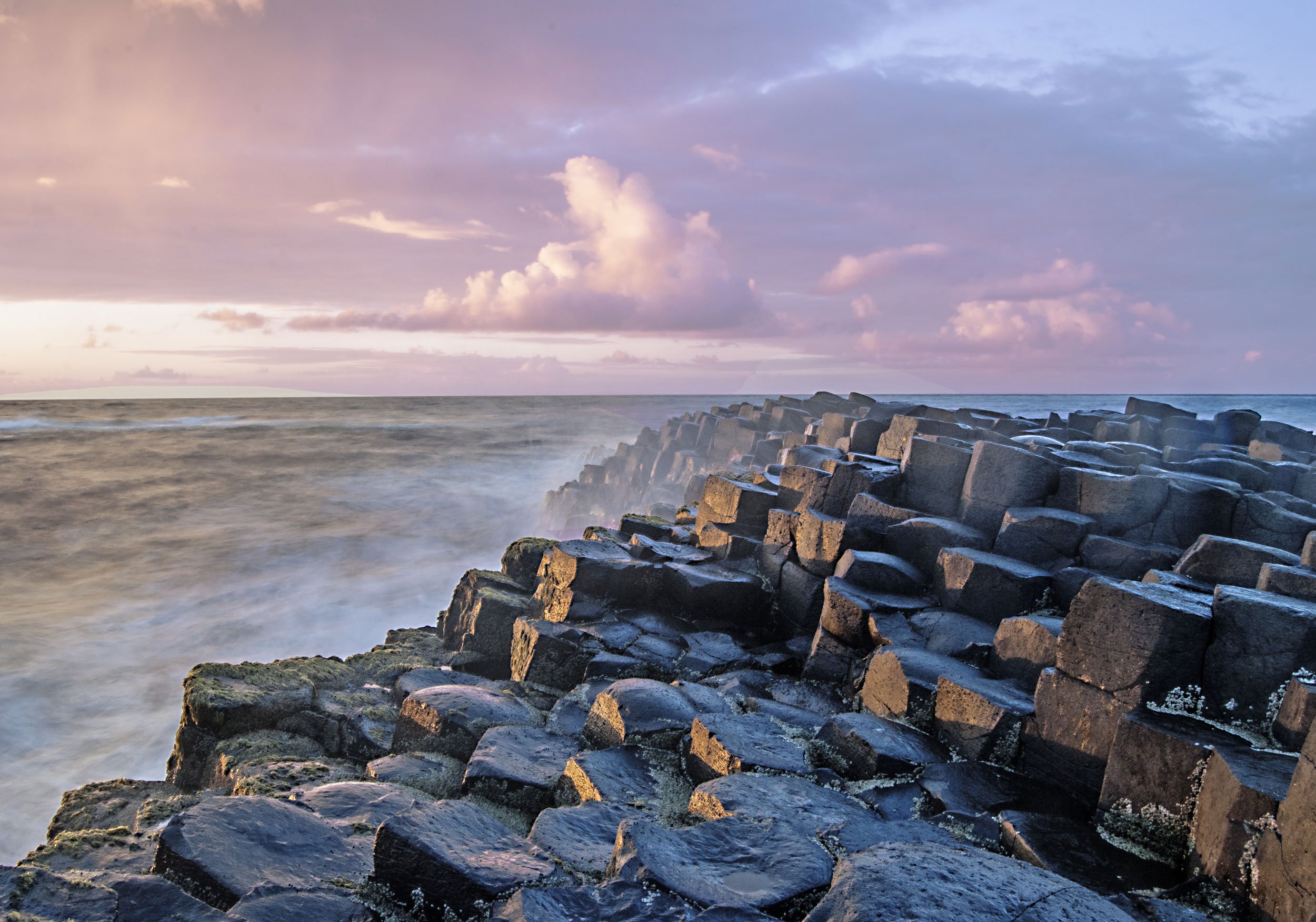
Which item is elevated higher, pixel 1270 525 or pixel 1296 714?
pixel 1270 525

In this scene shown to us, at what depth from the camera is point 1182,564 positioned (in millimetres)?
4383

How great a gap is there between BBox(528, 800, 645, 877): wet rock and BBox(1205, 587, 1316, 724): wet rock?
104 inches

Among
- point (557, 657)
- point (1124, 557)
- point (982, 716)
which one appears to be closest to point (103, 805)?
point (557, 657)

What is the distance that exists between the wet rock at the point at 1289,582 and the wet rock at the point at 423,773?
4205mm

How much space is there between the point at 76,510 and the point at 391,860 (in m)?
25.8

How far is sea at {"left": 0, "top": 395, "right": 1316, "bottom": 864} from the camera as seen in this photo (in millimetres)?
8484

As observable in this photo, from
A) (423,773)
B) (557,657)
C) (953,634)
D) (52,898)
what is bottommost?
(423,773)

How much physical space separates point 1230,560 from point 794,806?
3.12m

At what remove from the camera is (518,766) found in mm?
3613

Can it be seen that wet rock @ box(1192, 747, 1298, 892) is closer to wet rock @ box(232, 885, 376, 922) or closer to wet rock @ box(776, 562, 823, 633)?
wet rock @ box(232, 885, 376, 922)

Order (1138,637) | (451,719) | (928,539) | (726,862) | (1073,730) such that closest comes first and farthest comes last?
(726,862), (1138,637), (1073,730), (451,719), (928,539)

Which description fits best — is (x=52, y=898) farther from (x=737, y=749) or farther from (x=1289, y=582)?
(x=1289, y=582)

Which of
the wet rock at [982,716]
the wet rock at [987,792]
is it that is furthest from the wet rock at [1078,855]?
the wet rock at [982,716]

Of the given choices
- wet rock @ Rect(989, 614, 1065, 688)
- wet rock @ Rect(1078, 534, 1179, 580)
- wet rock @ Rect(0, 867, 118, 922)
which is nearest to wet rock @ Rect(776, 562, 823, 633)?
wet rock @ Rect(989, 614, 1065, 688)
